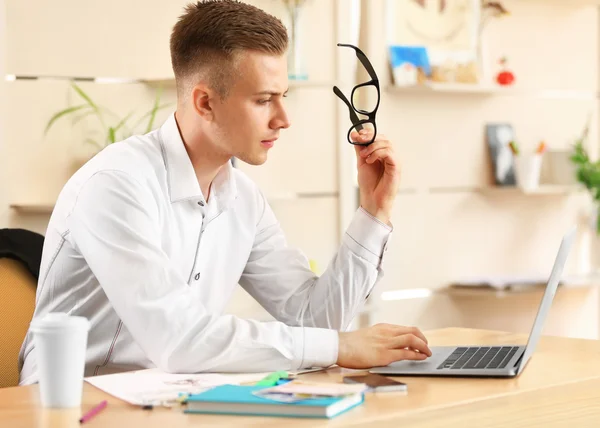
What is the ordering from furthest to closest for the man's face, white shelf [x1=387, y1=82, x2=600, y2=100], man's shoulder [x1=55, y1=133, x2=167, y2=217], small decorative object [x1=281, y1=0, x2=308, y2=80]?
white shelf [x1=387, y1=82, x2=600, y2=100] < small decorative object [x1=281, y1=0, x2=308, y2=80] < the man's face < man's shoulder [x1=55, y1=133, x2=167, y2=217]

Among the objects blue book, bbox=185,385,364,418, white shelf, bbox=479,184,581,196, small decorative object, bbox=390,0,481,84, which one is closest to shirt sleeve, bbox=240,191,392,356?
blue book, bbox=185,385,364,418

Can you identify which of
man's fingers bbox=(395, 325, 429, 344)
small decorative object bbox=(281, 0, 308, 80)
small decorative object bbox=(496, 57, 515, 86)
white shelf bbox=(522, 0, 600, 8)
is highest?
white shelf bbox=(522, 0, 600, 8)

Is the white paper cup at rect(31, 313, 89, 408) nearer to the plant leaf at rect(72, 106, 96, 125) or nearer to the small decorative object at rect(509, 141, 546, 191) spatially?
the plant leaf at rect(72, 106, 96, 125)

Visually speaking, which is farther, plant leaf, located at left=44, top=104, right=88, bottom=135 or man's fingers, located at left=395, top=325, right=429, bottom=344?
plant leaf, located at left=44, top=104, right=88, bottom=135

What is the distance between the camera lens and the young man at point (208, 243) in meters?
1.72

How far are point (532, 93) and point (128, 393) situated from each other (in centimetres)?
338

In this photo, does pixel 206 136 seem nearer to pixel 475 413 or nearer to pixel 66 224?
pixel 66 224

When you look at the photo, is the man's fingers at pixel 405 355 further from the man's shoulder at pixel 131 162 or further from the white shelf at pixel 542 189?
the white shelf at pixel 542 189

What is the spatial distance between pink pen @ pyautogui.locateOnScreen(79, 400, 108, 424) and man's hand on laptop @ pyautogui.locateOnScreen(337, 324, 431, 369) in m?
0.49

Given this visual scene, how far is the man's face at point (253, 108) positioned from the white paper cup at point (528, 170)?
2.44 metres

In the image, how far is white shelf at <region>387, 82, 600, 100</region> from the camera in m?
3.98

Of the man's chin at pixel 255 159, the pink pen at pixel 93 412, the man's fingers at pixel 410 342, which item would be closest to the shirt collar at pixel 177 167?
the man's chin at pixel 255 159

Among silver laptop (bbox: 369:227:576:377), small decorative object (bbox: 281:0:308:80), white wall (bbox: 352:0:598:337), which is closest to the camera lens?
silver laptop (bbox: 369:227:576:377)

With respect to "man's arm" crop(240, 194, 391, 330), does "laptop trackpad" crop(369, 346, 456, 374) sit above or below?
below
